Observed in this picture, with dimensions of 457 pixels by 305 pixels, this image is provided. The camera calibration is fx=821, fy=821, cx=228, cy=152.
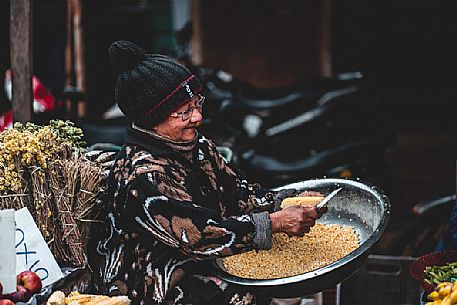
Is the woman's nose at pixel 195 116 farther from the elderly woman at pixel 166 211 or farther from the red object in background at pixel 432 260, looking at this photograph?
the red object in background at pixel 432 260

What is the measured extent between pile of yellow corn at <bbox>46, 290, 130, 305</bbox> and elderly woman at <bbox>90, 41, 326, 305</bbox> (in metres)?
0.10

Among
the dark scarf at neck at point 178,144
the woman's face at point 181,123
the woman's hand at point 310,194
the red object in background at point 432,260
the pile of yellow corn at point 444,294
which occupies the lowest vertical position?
the red object in background at point 432,260

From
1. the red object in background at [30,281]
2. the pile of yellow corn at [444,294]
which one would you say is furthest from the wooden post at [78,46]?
the pile of yellow corn at [444,294]

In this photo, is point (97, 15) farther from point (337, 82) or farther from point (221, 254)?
point (221, 254)

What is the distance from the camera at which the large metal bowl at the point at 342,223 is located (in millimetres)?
2877

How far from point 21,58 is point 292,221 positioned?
1792 millimetres

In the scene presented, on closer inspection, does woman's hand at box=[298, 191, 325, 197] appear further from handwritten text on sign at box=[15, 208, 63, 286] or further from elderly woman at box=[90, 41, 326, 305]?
handwritten text on sign at box=[15, 208, 63, 286]

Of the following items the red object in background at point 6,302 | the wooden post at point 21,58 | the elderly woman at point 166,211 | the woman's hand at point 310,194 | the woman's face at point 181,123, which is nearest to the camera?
the red object in background at point 6,302

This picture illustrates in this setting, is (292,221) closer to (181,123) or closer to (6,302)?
(181,123)

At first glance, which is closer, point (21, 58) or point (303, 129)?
point (21, 58)

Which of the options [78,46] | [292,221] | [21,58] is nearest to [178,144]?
[292,221]

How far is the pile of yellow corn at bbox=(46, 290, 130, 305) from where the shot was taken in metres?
2.81

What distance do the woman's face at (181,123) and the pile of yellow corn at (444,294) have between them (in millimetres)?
1064

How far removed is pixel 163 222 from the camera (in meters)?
2.91
